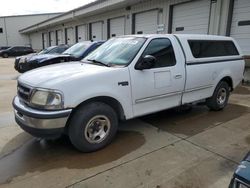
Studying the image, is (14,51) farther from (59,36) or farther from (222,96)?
(222,96)

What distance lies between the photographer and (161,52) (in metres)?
4.33

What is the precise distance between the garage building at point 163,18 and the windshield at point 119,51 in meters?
7.13

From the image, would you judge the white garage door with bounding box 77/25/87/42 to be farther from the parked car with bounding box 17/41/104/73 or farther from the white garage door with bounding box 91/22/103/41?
the parked car with bounding box 17/41/104/73

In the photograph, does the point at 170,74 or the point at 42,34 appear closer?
the point at 170,74

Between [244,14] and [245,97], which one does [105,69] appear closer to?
[245,97]

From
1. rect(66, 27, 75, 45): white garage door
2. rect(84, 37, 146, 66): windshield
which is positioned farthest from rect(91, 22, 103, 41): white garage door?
rect(84, 37, 146, 66): windshield

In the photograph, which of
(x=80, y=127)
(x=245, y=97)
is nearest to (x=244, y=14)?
(x=245, y=97)

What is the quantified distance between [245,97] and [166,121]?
12.2 ft

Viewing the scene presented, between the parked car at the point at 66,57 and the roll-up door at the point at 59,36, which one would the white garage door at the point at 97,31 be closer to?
the parked car at the point at 66,57

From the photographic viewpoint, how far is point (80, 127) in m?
3.39

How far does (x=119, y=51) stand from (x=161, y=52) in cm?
78

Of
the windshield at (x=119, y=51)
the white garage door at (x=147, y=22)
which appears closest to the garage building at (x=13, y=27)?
the white garage door at (x=147, y=22)

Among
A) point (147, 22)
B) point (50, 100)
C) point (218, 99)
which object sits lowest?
point (218, 99)

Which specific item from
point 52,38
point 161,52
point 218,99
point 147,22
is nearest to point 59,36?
point 52,38
